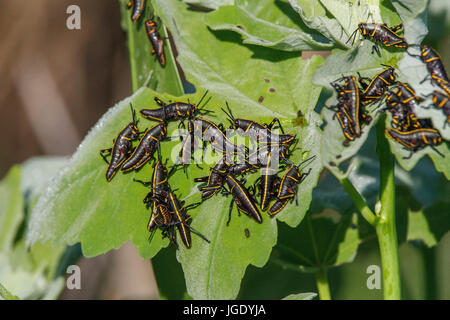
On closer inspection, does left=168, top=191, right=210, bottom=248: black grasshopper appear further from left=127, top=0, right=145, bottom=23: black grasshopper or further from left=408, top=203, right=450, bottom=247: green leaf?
left=408, top=203, right=450, bottom=247: green leaf

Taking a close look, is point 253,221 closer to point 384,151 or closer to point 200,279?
point 200,279

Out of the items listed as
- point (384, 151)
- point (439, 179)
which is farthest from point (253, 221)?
point (439, 179)

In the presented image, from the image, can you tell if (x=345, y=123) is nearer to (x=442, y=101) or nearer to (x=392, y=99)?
(x=392, y=99)

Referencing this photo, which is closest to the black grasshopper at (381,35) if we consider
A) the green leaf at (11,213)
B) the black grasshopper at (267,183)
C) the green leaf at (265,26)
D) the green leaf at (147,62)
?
the green leaf at (265,26)

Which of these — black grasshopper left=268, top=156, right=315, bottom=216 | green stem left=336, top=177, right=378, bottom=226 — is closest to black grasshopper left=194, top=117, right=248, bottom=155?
black grasshopper left=268, top=156, right=315, bottom=216

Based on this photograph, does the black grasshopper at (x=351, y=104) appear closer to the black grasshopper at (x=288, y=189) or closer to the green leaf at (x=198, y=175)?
the green leaf at (x=198, y=175)

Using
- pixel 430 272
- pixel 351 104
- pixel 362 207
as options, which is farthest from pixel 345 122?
pixel 430 272

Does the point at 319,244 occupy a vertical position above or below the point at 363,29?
below
